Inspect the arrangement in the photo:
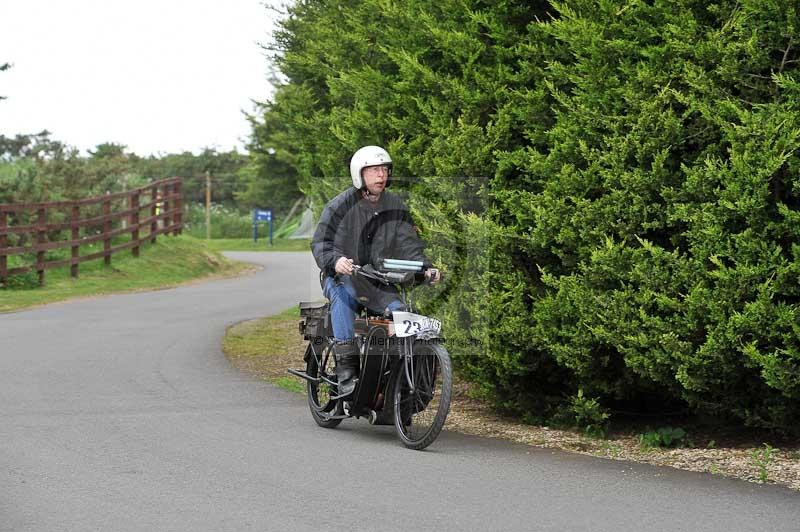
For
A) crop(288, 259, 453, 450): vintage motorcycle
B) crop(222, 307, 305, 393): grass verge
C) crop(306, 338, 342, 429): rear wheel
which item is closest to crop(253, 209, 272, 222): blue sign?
crop(222, 307, 305, 393): grass verge

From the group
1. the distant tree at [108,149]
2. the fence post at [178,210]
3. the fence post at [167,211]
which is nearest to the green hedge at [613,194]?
the fence post at [167,211]

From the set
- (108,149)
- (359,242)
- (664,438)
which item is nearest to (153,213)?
(359,242)

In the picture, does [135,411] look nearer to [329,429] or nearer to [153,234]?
[329,429]

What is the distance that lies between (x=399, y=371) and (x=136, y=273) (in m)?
19.1

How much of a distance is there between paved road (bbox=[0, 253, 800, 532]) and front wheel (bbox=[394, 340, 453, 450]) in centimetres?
15

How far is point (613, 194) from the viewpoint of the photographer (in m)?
7.86

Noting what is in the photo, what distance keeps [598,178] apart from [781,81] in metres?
1.51

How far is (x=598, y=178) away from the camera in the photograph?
319 inches

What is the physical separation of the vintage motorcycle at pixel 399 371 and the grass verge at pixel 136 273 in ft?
41.0

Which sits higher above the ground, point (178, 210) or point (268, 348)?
point (178, 210)

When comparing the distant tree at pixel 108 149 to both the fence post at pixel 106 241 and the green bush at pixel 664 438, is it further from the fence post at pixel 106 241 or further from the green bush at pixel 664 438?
the green bush at pixel 664 438

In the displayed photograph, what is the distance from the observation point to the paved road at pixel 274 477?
5.95 m

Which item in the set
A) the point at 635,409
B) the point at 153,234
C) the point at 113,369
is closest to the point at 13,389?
the point at 113,369

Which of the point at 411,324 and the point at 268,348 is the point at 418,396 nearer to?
the point at 411,324
